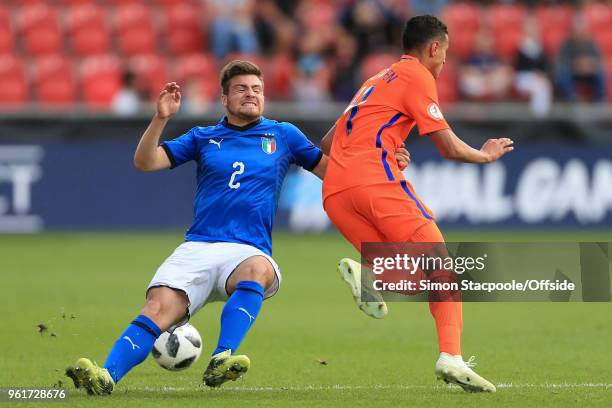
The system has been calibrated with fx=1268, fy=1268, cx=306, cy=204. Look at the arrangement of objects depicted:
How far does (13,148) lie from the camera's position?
1694cm

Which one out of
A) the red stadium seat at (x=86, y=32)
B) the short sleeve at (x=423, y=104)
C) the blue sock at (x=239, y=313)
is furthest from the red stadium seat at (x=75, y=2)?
the blue sock at (x=239, y=313)

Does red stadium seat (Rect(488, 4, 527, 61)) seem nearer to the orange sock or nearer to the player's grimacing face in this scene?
the player's grimacing face

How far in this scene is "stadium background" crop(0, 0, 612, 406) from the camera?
11.0m

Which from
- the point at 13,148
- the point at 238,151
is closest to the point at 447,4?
the point at 13,148

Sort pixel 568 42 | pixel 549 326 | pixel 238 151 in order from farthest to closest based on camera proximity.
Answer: pixel 568 42 → pixel 549 326 → pixel 238 151

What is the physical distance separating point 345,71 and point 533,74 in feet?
9.59

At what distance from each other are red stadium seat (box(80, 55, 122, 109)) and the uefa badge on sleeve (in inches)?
458

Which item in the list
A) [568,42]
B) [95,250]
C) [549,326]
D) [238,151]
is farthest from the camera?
[568,42]

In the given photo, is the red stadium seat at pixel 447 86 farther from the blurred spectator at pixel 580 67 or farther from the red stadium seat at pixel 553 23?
the red stadium seat at pixel 553 23

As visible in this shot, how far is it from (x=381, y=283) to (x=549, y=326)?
348cm

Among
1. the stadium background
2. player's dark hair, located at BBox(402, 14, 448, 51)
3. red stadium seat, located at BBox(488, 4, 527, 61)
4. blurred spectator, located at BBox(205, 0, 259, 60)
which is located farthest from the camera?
red stadium seat, located at BBox(488, 4, 527, 61)

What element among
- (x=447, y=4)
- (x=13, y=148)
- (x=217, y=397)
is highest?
(x=447, y=4)

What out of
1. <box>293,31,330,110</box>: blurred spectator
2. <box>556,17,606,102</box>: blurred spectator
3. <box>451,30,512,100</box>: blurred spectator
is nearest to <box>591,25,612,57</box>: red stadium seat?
<box>556,17,606,102</box>: blurred spectator

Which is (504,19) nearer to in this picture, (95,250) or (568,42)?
(568,42)
